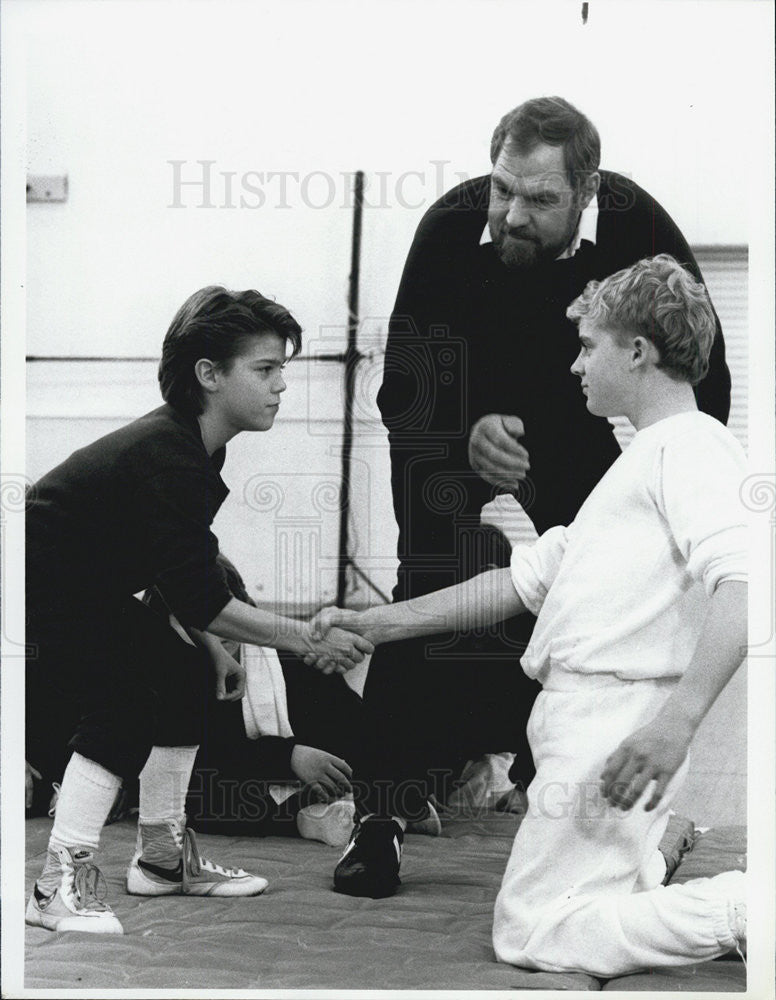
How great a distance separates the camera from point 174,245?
2.45 meters

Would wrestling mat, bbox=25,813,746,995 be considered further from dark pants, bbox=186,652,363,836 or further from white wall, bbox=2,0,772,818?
white wall, bbox=2,0,772,818

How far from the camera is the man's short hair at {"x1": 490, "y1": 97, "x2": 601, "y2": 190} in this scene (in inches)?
94.5

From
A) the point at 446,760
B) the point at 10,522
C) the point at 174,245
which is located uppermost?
the point at 174,245

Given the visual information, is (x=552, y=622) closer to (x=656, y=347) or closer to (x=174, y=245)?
(x=656, y=347)

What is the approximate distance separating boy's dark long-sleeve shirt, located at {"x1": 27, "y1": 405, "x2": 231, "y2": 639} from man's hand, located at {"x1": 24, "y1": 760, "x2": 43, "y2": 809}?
0.89 feet

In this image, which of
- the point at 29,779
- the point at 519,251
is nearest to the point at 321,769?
the point at 29,779

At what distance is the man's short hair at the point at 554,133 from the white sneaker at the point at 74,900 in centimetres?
151

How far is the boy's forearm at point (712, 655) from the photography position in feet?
7.34

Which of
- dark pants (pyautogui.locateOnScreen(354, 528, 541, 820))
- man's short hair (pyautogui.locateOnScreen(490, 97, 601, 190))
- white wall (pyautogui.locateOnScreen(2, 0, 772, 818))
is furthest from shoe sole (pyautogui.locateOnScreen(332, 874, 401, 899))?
man's short hair (pyautogui.locateOnScreen(490, 97, 601, 190))

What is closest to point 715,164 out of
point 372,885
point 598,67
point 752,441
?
point 598,67

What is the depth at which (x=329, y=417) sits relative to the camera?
2430 millimetres

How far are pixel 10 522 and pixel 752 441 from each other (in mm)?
1387

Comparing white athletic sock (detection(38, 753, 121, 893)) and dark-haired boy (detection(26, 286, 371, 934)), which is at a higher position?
dark-haired boy (detection(26, 286, 371, 934))

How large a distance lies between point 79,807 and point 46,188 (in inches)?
45.5
